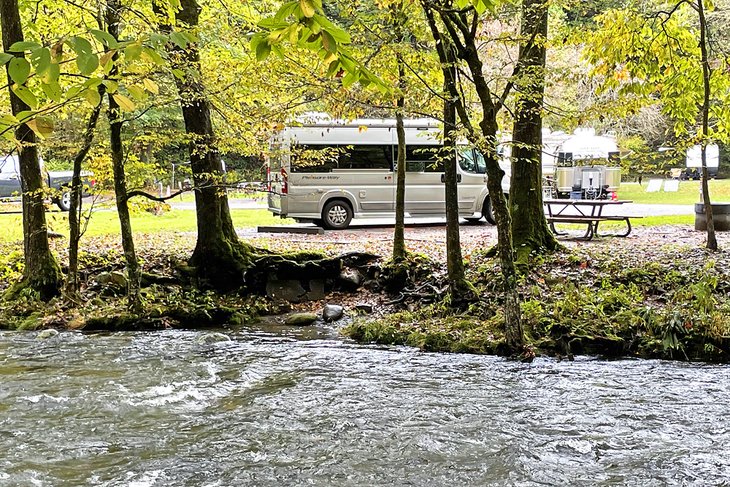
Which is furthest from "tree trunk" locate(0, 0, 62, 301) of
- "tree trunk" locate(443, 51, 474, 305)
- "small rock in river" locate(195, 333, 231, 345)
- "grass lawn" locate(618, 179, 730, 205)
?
"grass lawn" locate(618, 179, 730, 205)

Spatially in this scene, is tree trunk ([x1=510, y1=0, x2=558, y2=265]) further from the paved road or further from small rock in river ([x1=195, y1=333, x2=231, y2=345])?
the paved road

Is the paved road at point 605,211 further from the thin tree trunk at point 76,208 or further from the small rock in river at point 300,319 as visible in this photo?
the thin tree trunk at point 76,208

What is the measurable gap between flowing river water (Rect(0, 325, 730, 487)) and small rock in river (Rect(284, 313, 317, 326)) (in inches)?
53.3

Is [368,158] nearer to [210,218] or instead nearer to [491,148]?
[210,218]

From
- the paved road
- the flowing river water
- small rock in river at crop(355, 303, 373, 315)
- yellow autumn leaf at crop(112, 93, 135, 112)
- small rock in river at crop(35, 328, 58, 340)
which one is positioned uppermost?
yellow autumn leaf at crop(112, 93, 135, 112)

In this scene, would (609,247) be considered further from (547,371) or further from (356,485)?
(356,485)

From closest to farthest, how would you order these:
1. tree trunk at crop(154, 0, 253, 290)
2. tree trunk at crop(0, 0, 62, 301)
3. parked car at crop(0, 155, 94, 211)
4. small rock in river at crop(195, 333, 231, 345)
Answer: small rock in river at crop(195, 333, 231, 345) < tree trunk at crop(0, 0, 62, 301) < parked car at crop(0, 155, 94, 211) < tree trunk at crop(154, 0, 253, 290)

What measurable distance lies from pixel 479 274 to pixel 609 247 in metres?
3.22

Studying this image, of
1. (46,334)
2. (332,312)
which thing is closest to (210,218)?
(332,312)

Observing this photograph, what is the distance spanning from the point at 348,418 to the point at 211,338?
313 centimetres

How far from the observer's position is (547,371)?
6.07 meters

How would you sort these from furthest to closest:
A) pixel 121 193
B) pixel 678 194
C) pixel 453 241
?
pixel 678 194 < pixel 453 241 < pixel 121 193

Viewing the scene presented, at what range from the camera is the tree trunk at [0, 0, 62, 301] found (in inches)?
315

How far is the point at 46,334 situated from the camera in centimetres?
746
